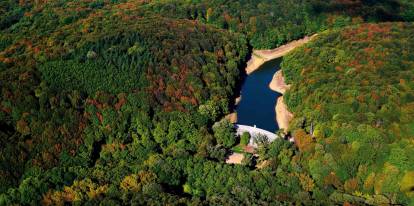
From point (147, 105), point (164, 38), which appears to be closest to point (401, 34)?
point (164, 38)

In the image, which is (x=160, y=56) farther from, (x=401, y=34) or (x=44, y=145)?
(x=401, y=34)

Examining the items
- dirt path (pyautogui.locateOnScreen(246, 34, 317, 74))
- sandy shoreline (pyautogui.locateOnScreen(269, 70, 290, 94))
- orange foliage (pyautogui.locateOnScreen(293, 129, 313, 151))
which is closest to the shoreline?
sandy shoreline (pyautogui.locateOnScreen(269, 70, 290, 94))

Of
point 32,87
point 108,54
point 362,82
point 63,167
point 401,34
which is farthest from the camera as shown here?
point 401,34

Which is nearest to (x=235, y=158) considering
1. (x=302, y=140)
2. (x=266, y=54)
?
(x=302, y=140)

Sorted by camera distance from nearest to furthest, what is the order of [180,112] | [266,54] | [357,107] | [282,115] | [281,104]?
[357,107], [180,112], [282,115], [281,104], [266,54]

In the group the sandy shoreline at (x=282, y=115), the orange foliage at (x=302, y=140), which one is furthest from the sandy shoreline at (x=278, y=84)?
the orange foliage at (x=302, y=140)

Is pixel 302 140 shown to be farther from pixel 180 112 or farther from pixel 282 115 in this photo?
pixel 180 112
